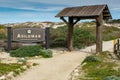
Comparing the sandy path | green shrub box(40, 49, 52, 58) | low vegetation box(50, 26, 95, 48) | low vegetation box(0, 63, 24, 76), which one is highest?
low vegetation box(50, 26, 95, 48)

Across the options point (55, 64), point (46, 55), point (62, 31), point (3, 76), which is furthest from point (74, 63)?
point (62, 31)

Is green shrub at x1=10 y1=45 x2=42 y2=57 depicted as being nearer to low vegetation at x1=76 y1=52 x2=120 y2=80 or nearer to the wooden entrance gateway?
the wooden entrance gateway

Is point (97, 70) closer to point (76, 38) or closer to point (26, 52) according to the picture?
point (26, 52)

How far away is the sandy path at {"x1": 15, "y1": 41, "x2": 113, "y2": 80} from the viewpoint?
578 inches

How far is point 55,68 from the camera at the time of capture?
677 inches

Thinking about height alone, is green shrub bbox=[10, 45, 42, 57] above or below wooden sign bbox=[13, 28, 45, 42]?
below

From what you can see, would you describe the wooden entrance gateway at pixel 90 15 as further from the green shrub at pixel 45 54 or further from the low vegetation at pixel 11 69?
the low vegetation at pixel 11 69

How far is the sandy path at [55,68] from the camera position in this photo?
48.2 feet

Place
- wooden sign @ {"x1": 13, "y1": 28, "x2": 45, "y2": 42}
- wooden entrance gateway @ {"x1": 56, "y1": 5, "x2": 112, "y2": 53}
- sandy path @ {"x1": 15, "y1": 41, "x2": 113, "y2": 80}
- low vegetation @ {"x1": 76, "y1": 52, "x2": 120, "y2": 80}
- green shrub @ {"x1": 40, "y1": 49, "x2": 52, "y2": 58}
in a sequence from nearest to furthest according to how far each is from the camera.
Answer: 1. low vegetation @ {"x1": 76, "y1": 52, "x2": 120, "y2": 80}
2. sandy path @ {"x1": 15, "y1": 41, "x2": 113, "y2": 80}
3. green shrub @ {"x1": 40, "y1": 49, "x2": 52, "y2": 58}
4. wooden entrance gateway @ {"x1": 56, "y1": 5, "x2": 112, "y2": 53}
5. wooden sign @ {"x1": 13, "y1": 28, "x2": 45, "y2": 42}

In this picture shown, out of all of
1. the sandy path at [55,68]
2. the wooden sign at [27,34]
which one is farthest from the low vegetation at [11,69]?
the wooden sign at [27,34]

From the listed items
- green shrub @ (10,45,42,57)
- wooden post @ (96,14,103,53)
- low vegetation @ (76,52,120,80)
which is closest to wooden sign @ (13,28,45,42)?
green shrub @ (10,45,42,57)

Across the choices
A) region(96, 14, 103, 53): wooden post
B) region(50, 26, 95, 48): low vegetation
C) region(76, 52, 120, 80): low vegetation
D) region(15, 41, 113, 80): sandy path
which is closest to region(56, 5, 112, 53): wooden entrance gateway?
region(96, 14, 103, 53): wooden post

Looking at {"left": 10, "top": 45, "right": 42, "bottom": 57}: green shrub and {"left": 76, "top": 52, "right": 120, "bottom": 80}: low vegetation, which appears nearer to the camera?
{"left": 76, "top": 52, "right": 120, "bottom": 80}: low vegetation

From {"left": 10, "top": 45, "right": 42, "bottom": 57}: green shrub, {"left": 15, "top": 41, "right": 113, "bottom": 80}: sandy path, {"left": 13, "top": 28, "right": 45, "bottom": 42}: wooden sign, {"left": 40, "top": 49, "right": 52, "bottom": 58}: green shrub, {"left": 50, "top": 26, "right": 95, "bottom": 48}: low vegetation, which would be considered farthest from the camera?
{"left": 50, "top": 26, "right": 95, "bottom": 48}: low vegetation
